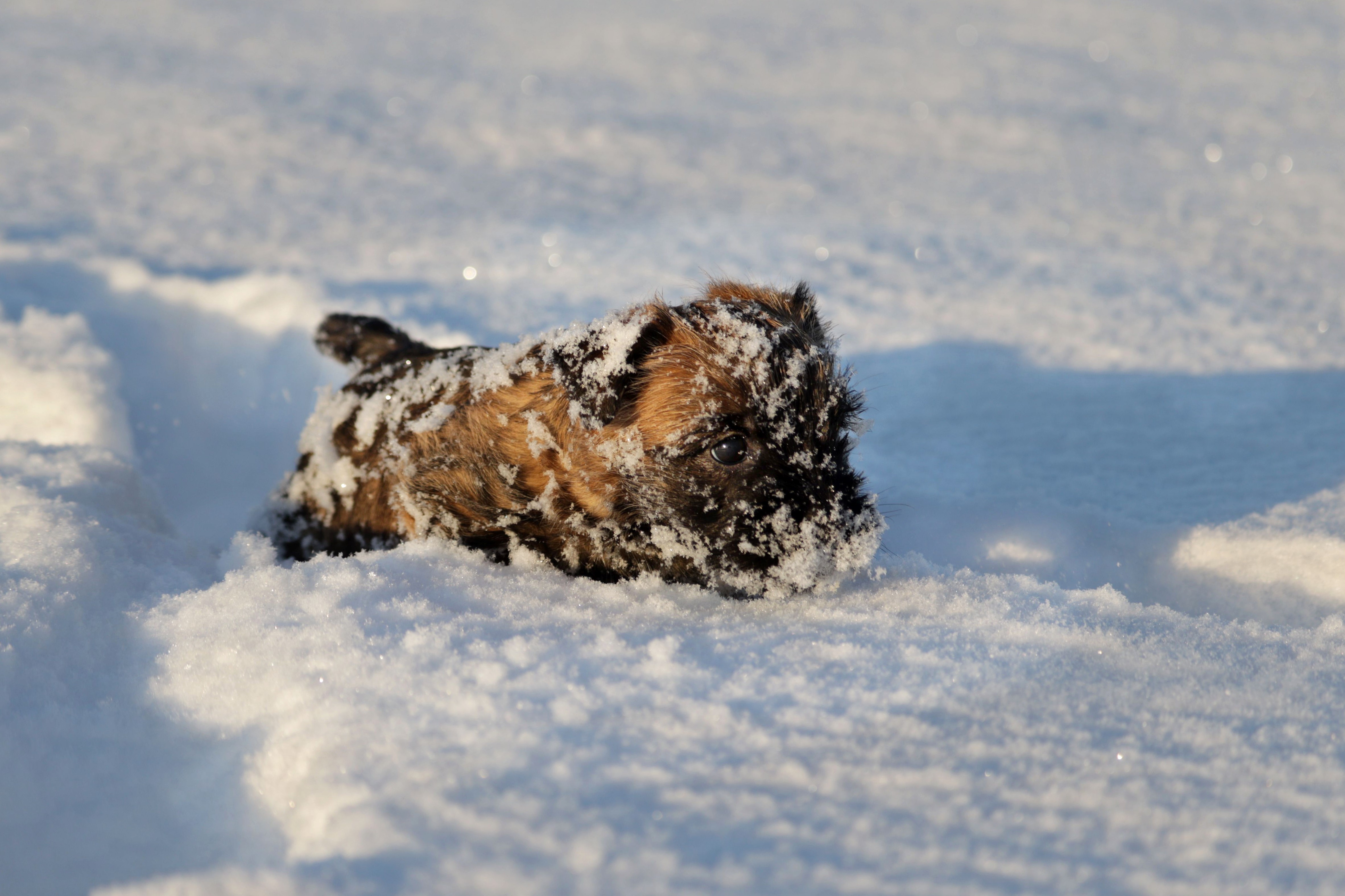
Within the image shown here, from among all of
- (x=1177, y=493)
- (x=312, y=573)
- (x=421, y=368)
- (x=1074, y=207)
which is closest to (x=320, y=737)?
(x=312, y=573)

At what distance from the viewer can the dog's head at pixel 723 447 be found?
2605 millimetres

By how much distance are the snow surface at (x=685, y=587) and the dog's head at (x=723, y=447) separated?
0.49 feet

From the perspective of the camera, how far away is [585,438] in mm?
2713

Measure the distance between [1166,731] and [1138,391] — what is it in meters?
2.76

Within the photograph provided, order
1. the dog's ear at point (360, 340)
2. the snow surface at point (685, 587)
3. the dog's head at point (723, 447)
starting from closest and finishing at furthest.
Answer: the snow surface at point (685, 587)
the dog's head at point (723, 447)
the dog's ear at point (360, 340)

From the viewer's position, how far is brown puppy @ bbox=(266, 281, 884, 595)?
2.61 meters

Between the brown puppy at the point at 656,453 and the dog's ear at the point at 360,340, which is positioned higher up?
the dog's ear at the point at 360,340

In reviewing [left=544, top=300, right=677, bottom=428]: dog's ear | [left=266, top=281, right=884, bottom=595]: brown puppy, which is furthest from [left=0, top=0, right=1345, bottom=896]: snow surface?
[left=544, top=300, right=677, bottom=428]: dog's ear

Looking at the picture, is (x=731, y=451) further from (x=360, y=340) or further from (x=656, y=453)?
(x=360, y=340)

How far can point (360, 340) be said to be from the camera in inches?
152

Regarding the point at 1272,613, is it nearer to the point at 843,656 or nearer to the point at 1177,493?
the point at 1177,493

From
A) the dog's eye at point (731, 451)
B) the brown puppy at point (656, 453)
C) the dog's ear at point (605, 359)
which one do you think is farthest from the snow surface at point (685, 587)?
the dog's ear at point (605, 359)

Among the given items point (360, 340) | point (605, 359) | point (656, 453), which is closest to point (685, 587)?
point (656, 453)

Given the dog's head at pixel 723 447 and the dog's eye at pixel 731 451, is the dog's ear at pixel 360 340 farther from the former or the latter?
the dog's eye at pixel 731 451
